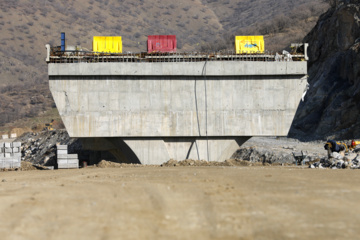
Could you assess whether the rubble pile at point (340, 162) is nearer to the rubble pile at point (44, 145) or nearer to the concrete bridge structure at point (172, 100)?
the concrete bridge structure at point (172, 100)

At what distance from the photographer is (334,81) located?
45844mm

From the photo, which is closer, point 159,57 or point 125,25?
point 159,57

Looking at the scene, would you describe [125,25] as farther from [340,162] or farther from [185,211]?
[185,211]

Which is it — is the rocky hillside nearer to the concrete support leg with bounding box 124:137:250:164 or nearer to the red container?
the concrete support leg with bounding box 124:137:250:164

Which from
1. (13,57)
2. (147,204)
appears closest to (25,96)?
(13,57)

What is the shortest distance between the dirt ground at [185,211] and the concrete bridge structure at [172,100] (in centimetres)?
1105

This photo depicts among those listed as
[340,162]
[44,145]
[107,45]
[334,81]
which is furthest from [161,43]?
[44,145]

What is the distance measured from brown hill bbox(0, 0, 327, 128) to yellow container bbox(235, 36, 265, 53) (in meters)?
62.9

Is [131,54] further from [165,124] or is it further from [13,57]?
[13,57]

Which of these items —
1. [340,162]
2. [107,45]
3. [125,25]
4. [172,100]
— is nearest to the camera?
[340,162]

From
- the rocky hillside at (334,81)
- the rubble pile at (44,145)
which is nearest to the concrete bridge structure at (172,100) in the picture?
the rocky hillside at (334,81)

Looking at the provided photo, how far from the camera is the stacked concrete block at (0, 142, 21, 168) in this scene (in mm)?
26156

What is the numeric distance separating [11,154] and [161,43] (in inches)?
363

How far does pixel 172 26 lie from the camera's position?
150m
